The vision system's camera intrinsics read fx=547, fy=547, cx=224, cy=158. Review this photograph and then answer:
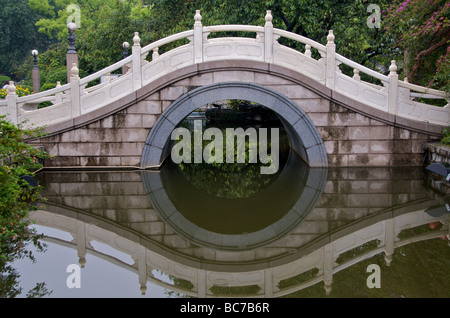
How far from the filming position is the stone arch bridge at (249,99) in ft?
33.3

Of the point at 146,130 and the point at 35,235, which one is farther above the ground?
the point at 146,130

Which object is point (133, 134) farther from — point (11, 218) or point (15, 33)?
point (15, 33)

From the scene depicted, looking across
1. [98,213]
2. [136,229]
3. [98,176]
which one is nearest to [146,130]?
[98,176]

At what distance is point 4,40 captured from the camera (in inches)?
1490

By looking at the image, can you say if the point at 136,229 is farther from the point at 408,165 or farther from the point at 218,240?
the point at 408,165

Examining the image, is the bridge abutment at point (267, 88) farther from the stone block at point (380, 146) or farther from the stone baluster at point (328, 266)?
the stone baluster at point (328, 266)

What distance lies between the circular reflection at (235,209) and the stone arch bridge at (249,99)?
792mm

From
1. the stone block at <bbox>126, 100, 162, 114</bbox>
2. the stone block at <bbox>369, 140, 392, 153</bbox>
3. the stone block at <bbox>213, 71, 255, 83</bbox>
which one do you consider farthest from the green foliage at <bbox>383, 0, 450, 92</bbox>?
the stone block at <bbox>126, 100, 162, 114</bbox>

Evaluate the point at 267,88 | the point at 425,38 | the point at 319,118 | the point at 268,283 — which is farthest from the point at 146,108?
the point at 425,38

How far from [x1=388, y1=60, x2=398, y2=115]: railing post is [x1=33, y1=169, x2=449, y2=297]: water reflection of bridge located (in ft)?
4.52

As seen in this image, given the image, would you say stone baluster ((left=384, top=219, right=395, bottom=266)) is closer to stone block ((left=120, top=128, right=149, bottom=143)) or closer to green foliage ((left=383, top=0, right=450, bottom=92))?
green foliage ((left=383, top=0, right=450, bottom=92))

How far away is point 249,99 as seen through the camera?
33.7 ft
